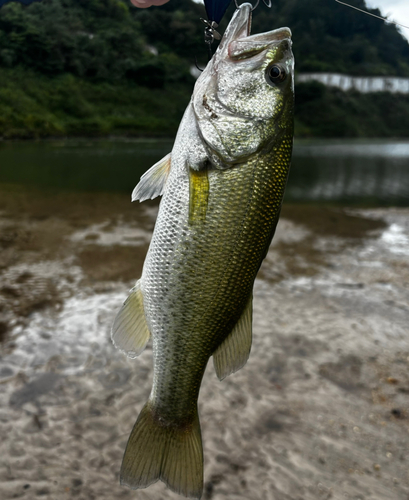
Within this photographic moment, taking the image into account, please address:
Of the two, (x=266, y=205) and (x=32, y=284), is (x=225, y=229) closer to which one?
(x=266, y=205)

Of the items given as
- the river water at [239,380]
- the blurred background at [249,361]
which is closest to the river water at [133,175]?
the blurred background at [249,361]

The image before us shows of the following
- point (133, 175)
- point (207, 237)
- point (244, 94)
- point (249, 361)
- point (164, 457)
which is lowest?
point (133, 175)

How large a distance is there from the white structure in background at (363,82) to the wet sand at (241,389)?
97411mm

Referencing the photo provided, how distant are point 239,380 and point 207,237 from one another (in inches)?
133

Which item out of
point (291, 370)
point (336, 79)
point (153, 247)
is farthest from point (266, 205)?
point (336, 79)

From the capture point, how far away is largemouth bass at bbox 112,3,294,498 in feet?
5.40

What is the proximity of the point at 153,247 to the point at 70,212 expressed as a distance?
11843mm

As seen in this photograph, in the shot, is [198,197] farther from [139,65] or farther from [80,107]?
[139,65]

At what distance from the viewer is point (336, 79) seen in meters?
95.2

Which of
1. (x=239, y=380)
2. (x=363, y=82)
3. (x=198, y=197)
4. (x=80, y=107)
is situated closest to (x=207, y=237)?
(x=198, y=197)

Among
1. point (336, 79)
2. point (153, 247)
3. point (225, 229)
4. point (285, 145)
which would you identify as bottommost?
point (153, 247)

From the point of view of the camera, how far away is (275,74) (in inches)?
68.1

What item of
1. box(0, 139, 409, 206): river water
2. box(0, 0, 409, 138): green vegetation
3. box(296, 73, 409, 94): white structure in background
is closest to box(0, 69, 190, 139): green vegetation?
box(0, 0, 409, 138): green vegetation

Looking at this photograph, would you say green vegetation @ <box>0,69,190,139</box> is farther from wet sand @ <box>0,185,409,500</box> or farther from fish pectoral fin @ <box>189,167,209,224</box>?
fish pectoral fin @ <box>189,167,209,224</box>
